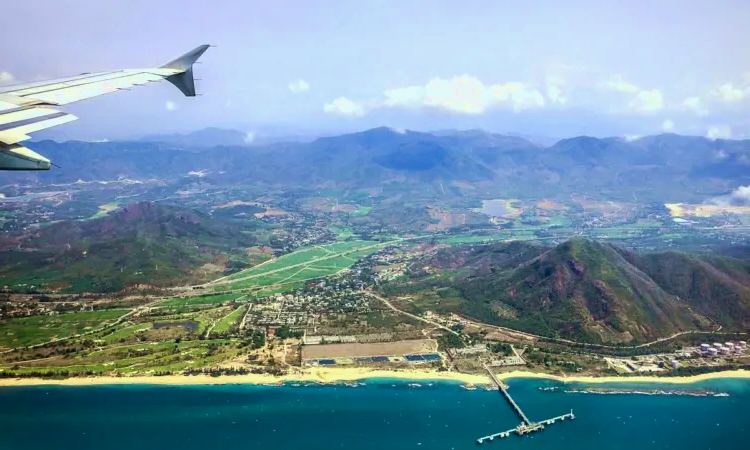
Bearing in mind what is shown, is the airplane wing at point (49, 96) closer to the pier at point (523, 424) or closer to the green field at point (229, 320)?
the pier at point (523, 424)

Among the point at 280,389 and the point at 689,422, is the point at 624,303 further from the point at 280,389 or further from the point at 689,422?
the point at 280,389

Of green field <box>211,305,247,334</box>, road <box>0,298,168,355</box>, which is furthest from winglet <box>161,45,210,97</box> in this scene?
road <box>0,298,168,355</box>

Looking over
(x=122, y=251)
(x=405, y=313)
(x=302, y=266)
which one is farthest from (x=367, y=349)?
(x=122, y=251)

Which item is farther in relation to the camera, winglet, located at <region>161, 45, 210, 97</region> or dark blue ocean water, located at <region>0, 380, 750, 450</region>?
dark blue ocean water, located at <region>0, 380, 750, 450</region>

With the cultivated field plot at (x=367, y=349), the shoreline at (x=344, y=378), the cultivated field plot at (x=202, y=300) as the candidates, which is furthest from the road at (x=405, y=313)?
the cultivated field plot at (x=202, y=300)

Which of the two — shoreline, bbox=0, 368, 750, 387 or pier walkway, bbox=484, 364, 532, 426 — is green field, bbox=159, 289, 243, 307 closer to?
shoreline, bbox=0, 368, 750, 387

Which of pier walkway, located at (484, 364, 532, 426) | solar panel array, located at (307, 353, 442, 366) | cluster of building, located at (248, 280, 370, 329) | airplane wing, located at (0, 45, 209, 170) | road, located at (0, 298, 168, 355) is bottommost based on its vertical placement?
pier walkway, located at (484, 364, 532, 426)

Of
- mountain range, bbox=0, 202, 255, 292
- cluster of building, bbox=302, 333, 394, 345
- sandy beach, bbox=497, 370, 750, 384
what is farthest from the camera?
mountain range, bbox=0, 202, 255, 292
